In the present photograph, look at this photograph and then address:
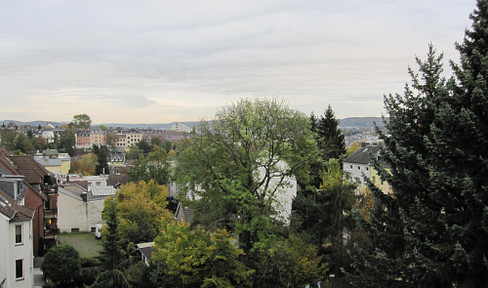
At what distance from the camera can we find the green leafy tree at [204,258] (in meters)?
19.3

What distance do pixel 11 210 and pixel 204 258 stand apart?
11.1 m

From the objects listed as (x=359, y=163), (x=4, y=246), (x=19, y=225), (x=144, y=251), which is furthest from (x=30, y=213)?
(x=359, y=163)

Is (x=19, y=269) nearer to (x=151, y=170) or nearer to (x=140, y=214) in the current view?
(x=140, y=214)

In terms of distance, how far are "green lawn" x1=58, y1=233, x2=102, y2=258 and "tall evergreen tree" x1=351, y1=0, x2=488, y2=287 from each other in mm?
31480

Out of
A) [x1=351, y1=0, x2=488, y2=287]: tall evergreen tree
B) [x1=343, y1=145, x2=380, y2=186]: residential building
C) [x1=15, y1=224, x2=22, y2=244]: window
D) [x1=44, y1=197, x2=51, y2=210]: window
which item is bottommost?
[x1=44, y1=197, x2=51, y2=210]: window

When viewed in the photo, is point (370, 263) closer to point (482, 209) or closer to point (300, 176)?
point (482, 209)

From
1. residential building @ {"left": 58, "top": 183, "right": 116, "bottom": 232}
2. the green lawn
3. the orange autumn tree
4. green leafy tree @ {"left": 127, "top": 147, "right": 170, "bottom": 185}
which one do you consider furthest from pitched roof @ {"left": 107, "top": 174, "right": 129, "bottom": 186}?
the orange autumn tree

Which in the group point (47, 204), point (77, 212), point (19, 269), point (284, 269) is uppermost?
point (47, 204)

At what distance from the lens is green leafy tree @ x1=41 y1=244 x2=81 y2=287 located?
90.9ft

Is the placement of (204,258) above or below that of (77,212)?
above

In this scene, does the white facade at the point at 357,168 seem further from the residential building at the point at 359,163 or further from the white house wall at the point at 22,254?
the white house wall at the point at 22,254

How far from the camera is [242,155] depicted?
21562 millimetres

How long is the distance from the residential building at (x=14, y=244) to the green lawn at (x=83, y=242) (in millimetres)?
13597

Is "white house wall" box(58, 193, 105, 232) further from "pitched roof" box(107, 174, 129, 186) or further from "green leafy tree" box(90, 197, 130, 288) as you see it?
"pitched roof" box(107, 174, 129, 186)
